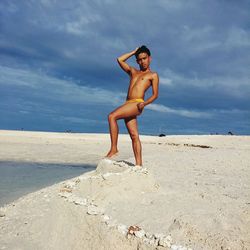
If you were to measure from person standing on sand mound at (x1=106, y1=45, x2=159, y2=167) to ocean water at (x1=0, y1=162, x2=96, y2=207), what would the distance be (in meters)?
1.83

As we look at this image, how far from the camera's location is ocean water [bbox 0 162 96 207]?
711 cm

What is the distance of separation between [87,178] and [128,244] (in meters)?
2.14

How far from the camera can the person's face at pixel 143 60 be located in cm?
680

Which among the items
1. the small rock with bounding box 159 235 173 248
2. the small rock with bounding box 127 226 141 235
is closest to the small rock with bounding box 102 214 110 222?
the small rock with bounding box 127 226 141 235

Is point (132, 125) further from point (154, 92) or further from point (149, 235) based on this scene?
point (149, 235)

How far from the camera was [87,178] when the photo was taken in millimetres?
5949

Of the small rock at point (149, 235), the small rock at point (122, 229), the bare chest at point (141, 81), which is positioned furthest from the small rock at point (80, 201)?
the bare chest at point (141, 81)

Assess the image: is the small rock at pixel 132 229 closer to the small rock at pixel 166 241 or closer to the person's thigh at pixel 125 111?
the small rock at pixel 166 241

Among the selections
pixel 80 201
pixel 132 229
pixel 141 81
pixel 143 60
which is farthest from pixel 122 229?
pixel 143 60

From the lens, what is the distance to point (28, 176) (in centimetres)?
913

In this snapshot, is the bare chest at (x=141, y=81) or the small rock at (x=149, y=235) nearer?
the small rock at (x=149, y=235)

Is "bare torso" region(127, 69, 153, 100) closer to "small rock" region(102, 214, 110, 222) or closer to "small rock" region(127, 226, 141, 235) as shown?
"small rock" region(102, 214, 110, 222)

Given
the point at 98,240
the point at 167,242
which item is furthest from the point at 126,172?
the point at 167,242

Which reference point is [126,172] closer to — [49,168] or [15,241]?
[15,241]
